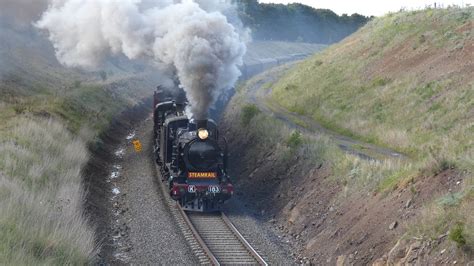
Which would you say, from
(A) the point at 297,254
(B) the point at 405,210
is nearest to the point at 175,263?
(A) the point at 297,254

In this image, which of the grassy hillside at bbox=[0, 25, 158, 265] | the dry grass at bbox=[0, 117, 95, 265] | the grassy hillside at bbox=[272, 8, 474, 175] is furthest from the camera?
the grassy hillside at bbox=[272, 8, 474, 175]

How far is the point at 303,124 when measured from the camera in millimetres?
31812

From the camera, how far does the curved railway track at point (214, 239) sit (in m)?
15.1

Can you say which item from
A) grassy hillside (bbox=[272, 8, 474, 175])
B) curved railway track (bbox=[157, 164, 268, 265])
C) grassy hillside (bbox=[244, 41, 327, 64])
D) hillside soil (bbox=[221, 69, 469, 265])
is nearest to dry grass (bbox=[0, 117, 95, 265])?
curved railway track (bbox=[157, 164, 268, 265])

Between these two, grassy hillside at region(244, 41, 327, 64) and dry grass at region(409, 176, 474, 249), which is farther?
grassy hillside at region(244, 41, 327, 64)

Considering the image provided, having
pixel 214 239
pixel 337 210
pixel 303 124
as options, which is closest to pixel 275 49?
pixel 303 124

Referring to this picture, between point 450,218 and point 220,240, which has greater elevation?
point 450,218

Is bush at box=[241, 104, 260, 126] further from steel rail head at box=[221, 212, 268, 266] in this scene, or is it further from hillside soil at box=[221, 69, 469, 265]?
steel rail head at box=[221, 212, 268, 266]

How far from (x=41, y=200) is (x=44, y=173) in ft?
12.1

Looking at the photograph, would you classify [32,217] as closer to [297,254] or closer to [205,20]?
[297,254]

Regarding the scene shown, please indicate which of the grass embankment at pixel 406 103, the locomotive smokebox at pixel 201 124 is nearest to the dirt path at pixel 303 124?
the grass embankment at pixel 406 103

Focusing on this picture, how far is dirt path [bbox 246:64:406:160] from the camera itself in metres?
22.5

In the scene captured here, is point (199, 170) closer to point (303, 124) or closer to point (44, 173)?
point (44, 173)

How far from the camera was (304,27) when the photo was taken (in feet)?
407
